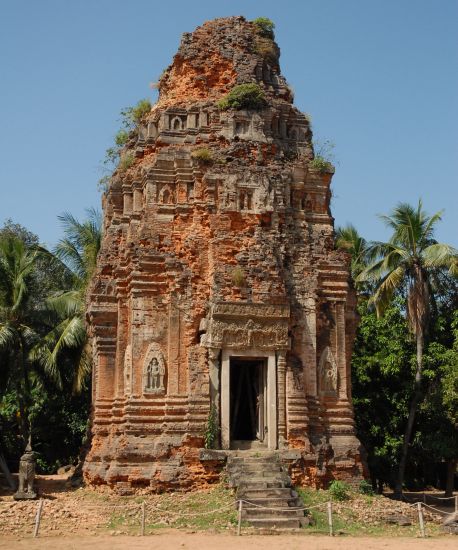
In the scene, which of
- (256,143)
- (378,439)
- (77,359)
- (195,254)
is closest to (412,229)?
(378,439)

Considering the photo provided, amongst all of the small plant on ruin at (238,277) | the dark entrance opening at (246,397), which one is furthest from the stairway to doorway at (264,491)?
the small plant on ruin at (238,277)

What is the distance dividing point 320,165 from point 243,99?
2.48m

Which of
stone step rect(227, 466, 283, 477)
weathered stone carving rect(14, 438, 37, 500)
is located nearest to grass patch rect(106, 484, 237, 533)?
stone step rect(227, 466, 283, 477)

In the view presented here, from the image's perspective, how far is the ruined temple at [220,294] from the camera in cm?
1695

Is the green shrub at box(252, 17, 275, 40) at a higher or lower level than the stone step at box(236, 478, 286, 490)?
higher

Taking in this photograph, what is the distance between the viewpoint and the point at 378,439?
2475 cm

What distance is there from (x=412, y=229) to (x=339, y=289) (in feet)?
24.3

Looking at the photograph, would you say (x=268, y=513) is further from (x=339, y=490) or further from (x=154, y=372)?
(x=154, y=372)

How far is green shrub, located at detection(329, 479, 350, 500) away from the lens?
53.6 feet

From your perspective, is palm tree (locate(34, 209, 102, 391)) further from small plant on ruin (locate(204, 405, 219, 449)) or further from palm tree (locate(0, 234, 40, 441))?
small plant on ruin (locate(204, 405, 219, 449))

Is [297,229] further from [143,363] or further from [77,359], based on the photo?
[77,359]

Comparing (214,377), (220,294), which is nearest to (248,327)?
(220,294)

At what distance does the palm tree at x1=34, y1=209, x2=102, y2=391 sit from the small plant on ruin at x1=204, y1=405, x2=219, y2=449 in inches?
332

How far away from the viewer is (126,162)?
20047 mm
